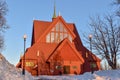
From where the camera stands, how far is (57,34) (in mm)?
44344

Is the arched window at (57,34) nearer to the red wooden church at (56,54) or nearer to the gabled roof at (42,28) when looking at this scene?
the red wooden church at (56,54)

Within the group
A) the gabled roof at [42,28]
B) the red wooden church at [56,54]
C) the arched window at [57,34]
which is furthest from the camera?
the arched window at [57,34]

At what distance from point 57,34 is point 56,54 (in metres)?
5.65

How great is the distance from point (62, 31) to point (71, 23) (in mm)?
5481

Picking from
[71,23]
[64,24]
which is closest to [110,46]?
[64,24]

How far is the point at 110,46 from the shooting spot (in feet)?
123

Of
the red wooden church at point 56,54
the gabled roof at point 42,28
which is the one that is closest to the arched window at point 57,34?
the red wooden church at point 56,54

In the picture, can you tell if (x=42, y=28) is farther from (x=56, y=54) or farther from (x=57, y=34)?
(x=56, y=54)

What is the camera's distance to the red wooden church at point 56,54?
3969 cm

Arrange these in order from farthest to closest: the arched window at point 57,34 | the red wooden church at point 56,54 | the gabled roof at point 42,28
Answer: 1. the arched window at point 57,34
2. the gabled roof at point 42,28
3. the red wooden church at point 56,54

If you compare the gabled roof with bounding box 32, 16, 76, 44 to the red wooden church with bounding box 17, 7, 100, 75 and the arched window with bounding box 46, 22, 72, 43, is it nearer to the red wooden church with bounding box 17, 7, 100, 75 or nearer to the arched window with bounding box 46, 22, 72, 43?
the red wooden church with bounding box 17, 7, 100, 75

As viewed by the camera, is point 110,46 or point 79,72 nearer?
point 110,46

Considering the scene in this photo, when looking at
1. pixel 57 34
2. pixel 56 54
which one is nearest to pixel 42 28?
pixel 57 34

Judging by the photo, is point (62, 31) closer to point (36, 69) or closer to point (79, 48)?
point (79, 48)
